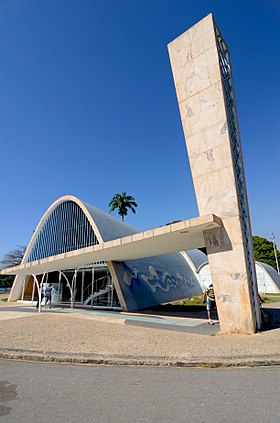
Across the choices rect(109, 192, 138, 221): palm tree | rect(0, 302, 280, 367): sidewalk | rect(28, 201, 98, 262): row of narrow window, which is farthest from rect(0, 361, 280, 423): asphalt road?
rect(109, 192, 138, 221): palm tree

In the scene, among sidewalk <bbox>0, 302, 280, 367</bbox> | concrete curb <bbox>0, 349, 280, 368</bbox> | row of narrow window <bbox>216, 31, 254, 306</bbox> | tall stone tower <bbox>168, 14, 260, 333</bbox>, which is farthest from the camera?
row of narrow window <bbox>216, 31, 254, 306</bbox>

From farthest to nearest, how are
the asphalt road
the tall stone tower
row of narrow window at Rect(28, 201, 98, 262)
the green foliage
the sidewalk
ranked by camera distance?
the green foliage
row of narrow window at Rect(28, 201, 98, 262)
the tall stone tower
the sidewalk
the asphalt road

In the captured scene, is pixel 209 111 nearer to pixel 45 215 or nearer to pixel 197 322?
pixel 197 322

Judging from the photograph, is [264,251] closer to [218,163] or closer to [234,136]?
[234,136]

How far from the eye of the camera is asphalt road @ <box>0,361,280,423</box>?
331 centimetres

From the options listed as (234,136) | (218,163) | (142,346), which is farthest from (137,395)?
(234,136)

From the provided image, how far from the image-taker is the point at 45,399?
12.7 feet

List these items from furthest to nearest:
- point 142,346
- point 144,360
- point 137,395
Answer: point 142,346 → point 144,360 → point 137,395

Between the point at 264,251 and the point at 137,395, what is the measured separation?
5930 cm

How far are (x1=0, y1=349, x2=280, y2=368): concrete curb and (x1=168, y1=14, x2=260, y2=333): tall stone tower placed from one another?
323 centimetres

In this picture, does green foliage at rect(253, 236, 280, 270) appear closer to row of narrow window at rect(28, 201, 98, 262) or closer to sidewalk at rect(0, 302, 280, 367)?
row of narrow window at rect(28, 201, 98, 262)

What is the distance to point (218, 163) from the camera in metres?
10.0

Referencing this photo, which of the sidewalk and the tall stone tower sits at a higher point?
the tall stone tower

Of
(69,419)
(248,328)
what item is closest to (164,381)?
(69,419)
